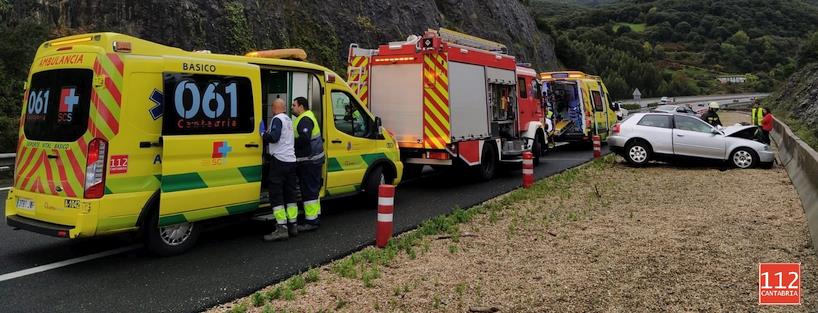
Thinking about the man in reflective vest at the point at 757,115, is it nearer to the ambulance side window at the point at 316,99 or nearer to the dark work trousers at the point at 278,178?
the ambulance side window at the point at 316,99

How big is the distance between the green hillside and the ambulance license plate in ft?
281

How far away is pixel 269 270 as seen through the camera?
544 cm

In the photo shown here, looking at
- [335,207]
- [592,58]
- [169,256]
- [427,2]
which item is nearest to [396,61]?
[335,207]

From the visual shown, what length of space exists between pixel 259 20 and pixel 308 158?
16.6 meters

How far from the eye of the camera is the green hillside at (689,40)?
9412 centimetres

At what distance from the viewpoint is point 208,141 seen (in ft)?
19.6

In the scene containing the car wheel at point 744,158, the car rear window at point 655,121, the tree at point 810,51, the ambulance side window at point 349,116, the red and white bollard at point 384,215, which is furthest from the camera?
the tree at point 810,51

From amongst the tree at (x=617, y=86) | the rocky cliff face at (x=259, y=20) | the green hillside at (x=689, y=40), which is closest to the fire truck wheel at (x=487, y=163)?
the rocky cliff face at (x=259, y=20)

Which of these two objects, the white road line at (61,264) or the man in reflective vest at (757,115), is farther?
the man in reflective vest at (757,115)

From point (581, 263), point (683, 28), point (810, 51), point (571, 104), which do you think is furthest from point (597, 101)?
point (683, 28)

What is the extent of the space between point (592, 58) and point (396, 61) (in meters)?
86.0

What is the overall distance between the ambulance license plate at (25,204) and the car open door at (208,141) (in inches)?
49.3

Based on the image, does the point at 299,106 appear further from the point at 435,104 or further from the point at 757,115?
the point at 757,115

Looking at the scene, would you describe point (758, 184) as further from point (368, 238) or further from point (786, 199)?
point (368, 238)
